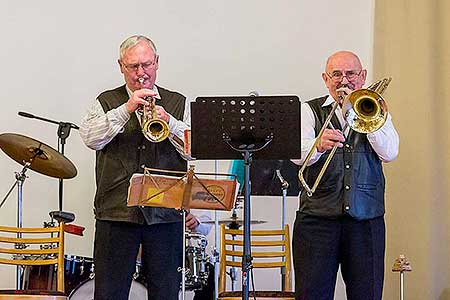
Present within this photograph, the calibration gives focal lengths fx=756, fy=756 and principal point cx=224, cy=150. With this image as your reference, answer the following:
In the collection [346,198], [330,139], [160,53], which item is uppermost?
[160,53]

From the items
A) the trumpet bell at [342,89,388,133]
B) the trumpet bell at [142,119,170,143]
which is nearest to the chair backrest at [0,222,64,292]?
the trumpet bell at [142,119,170,143]

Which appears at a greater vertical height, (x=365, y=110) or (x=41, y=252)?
(x=365, y=110)

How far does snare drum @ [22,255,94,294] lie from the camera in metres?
3.77

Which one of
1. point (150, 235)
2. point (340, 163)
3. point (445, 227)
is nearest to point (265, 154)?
point (340, 163)

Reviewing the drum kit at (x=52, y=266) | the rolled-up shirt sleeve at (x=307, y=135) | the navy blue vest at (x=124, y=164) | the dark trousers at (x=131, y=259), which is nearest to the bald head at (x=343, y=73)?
the rolled-up shirt sleeve at (x=307, y=135)

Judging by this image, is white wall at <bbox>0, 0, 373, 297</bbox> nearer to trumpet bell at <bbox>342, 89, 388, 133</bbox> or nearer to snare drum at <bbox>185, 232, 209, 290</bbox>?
snare drum at <bbox>185, 232, 209, 290</bbox>

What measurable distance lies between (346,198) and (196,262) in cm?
129

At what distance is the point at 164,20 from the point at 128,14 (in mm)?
226

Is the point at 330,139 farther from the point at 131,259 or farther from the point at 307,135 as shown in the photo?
the point at 131,259

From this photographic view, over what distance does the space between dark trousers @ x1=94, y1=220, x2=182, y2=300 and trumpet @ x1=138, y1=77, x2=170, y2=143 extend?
36cm

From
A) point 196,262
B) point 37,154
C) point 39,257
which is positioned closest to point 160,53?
point 37,154

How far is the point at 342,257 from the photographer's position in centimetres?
303

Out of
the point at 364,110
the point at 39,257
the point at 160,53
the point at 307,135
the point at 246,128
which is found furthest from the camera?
the point at 160,53

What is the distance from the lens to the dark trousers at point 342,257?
2965mm
